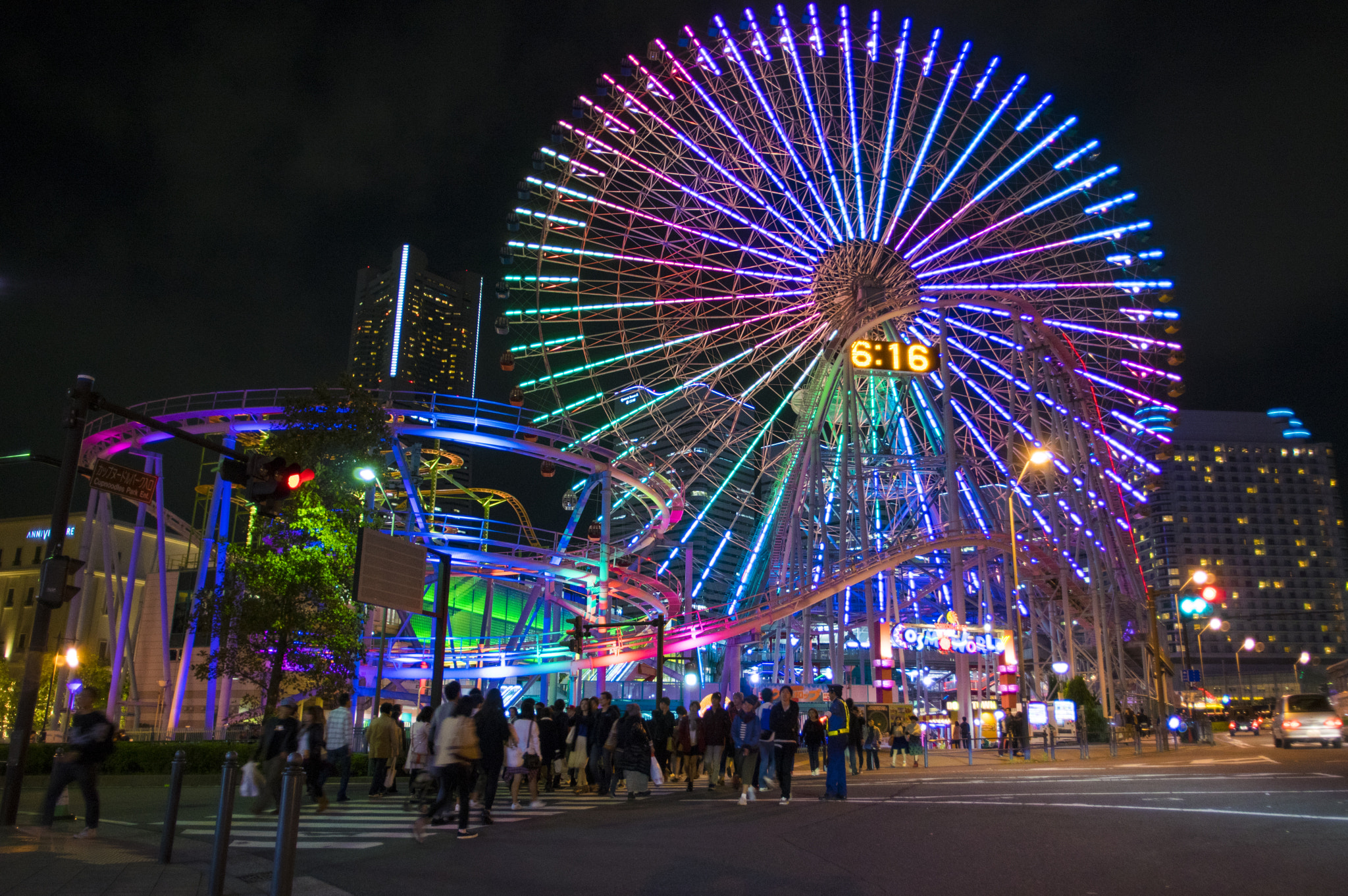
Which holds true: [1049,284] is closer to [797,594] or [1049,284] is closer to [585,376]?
[797,594]

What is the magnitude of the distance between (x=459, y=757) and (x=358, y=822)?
2786mm

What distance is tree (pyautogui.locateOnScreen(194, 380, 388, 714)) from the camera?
2377 cm

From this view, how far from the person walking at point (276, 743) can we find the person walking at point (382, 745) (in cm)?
363

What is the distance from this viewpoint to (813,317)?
39.2 m

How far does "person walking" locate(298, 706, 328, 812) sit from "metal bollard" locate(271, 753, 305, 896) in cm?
726

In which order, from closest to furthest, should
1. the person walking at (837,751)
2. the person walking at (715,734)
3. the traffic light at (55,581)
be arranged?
the traffic light at (55,581)
the person walking at (837,751)
the person walking at (715,734)

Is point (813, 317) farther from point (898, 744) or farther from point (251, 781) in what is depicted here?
point (251, 781)

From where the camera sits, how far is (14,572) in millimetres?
71938

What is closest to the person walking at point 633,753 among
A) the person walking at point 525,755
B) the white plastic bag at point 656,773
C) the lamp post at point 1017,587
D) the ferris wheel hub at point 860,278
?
the person walking at point 525,755

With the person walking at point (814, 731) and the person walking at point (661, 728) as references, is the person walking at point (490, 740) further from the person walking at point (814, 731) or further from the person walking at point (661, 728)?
the person walking at point (661, 728)

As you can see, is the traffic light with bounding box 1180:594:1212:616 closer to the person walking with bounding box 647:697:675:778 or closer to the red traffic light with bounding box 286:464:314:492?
the person walking with bounding box 647:697:675:778

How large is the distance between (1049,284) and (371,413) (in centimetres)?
2644

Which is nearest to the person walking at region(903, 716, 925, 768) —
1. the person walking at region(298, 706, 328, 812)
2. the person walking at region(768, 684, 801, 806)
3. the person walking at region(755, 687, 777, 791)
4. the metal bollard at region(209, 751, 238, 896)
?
the person walking at region(755, 687, 777, 791)

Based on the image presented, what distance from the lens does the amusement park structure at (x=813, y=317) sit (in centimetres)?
3538
